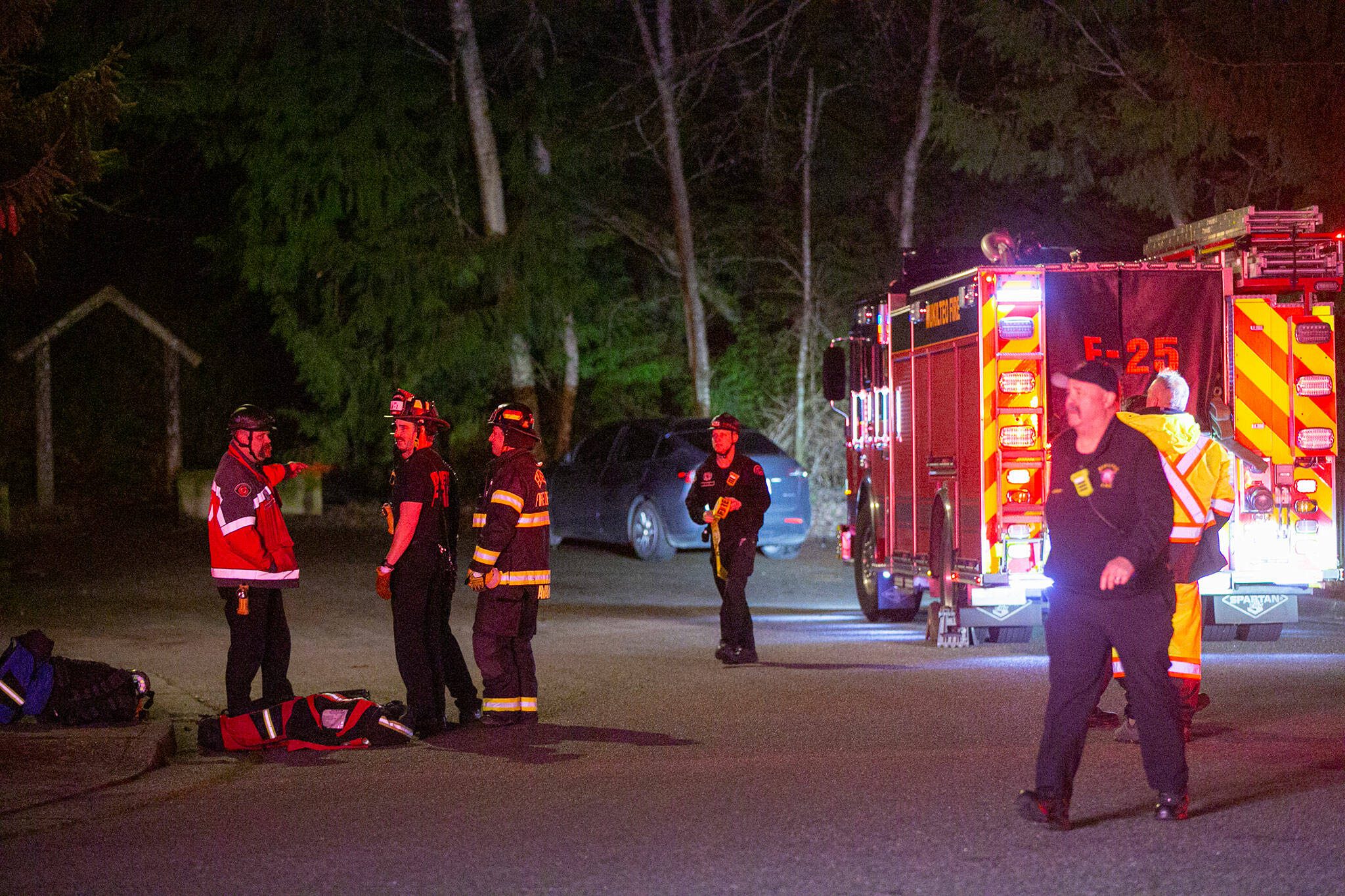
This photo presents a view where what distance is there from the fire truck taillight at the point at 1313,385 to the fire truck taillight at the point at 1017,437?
1919mm

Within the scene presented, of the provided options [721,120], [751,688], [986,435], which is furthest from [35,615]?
[721,120]

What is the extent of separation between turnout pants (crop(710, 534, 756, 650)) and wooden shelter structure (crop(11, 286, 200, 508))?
18.4 meters

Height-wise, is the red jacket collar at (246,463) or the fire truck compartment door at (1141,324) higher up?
the fire truck compartment door at (1141,324)

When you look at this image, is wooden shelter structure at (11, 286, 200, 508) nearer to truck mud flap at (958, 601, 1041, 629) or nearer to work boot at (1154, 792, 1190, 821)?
truck mud flap at (958, 601, 1041, 629)

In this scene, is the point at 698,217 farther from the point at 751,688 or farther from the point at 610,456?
the point at 751,688

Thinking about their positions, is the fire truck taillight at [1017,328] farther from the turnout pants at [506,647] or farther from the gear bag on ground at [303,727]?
the gear bag on ground at [303,727]

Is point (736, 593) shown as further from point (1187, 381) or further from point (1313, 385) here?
point (1313, 385)

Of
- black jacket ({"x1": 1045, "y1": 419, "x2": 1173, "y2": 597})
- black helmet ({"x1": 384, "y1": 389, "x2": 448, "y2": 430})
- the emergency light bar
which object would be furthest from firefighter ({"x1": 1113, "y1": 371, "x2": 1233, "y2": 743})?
black helmet ({"x1": 384, "y1": 389, "x2": 448, "y2": 430})

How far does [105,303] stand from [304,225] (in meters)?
3.96

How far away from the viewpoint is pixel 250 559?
8805mm

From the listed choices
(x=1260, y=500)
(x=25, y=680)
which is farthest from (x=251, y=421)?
(x=1260, y=500)

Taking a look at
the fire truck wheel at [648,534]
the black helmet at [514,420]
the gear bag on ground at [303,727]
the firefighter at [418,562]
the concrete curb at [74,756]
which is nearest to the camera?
the concrete curb at [74,756]

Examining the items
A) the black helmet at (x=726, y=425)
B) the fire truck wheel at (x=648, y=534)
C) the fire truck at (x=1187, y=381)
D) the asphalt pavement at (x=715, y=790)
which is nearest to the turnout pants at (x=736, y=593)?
the asphalt pavement at (x=715, y=790)

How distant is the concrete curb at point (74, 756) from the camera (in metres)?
7.71
